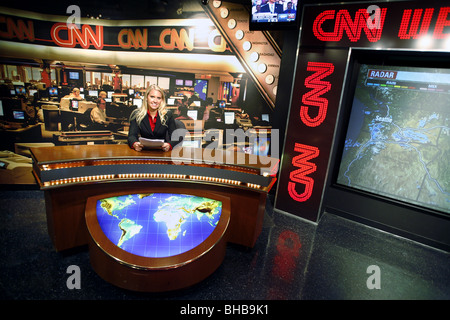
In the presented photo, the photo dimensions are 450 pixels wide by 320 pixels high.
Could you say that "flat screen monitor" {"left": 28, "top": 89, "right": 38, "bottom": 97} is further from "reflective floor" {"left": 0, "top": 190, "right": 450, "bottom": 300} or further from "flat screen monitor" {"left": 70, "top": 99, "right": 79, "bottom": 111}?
"reflective floor" {"left": 0, "top": 190, "right": 450, "bottom": 300}

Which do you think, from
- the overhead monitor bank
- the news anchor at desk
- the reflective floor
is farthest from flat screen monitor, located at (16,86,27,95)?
the overhead monitor bank

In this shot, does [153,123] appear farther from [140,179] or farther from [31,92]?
[31,92]

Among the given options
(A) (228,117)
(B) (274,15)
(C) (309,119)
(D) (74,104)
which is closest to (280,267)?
(C) (309,119)

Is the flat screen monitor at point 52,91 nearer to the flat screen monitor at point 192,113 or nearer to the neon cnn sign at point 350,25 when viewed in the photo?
the flat screen monitor at point 192,113

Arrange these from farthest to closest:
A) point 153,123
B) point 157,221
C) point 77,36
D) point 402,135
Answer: point 77,36 → point 402,135 → point 153,123 → point 157,221

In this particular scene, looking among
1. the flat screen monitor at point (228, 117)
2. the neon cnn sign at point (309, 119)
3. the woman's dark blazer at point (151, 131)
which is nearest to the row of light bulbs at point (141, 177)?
the woman's dark blazer at point (151, 131)

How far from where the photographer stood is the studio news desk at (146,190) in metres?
2.26

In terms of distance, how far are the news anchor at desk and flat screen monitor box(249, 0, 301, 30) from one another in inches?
61.8

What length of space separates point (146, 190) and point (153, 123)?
87 cm

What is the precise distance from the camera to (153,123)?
3.31m

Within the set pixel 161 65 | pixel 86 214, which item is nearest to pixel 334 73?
pixel 161 65

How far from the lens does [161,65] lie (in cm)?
452

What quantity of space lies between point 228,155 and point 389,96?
2.45 m

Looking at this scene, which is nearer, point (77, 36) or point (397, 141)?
point (397, 141)
